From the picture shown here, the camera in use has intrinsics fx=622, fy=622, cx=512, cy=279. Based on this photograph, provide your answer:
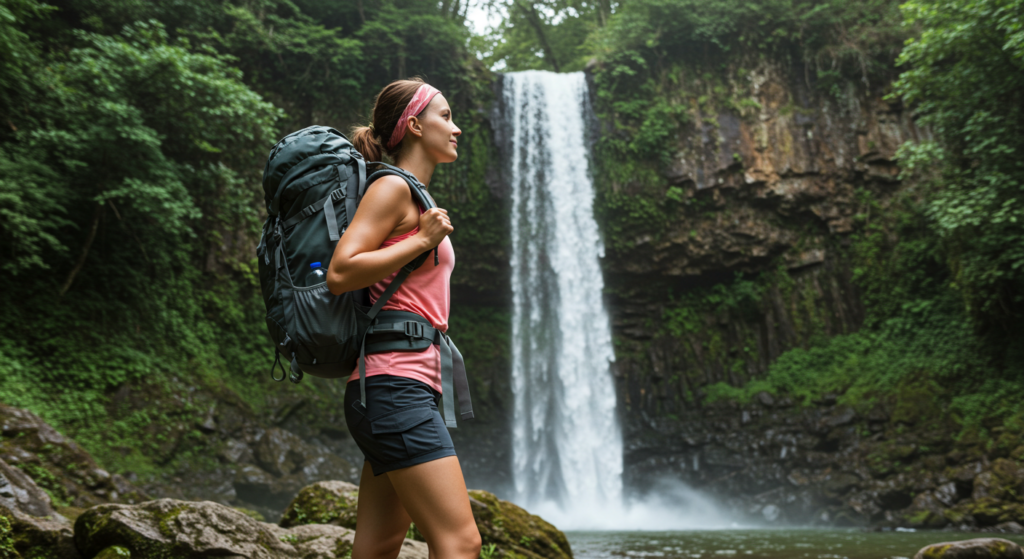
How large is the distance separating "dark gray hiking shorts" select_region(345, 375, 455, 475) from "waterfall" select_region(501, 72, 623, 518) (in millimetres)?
14110

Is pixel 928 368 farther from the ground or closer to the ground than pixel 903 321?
closer to the ground

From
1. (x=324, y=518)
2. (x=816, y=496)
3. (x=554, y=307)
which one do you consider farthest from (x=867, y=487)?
(x=324, y=518)

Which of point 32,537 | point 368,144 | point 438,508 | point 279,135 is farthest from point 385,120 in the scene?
point 279,135

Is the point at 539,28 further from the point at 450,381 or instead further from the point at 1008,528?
the point at 450,381

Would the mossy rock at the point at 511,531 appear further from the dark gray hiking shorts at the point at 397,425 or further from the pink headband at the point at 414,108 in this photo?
the pink headband at the point at 414,108

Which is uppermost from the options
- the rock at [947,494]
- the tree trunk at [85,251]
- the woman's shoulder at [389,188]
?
the tree trunk at [85,251]

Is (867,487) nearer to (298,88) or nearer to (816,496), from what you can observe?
(816,496)

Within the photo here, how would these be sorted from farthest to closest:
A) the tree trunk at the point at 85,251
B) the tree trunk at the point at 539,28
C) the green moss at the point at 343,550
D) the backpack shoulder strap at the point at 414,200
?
the tree trunk at the point at 539,28, the tree trunk at the point at 85,251, the green moss at the point at 343,550, the backpack shoulder strap at the point at 414,200

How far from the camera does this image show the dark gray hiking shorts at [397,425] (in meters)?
1.37

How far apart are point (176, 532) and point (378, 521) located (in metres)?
1.64

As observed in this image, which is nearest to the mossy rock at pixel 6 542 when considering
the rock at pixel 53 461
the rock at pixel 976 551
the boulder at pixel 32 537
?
the boulder at pixel 32 537

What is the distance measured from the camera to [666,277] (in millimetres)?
17906

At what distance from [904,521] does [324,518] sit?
1111 centimetres

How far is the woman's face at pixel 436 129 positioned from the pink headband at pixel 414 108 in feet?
0.04
